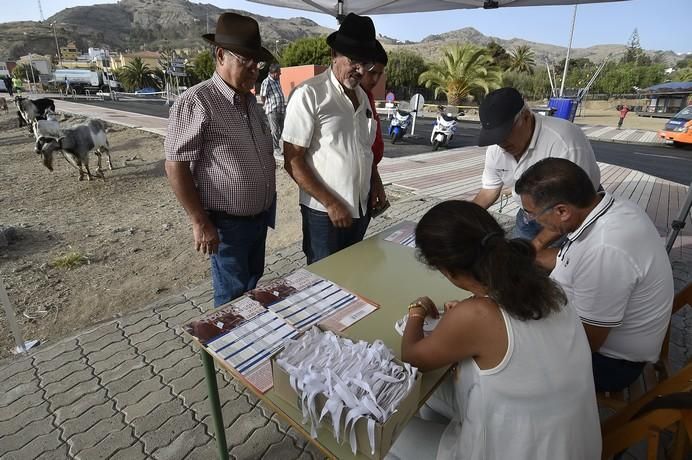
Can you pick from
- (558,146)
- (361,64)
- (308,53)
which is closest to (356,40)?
(361,64)

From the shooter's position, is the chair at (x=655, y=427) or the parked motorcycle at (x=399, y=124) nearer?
the chair at (x=655, y=427)

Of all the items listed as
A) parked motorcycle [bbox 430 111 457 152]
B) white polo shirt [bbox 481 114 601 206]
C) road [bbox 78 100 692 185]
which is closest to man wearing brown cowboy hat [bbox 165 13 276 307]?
white polo shirt [bbox 481 114 601 206]

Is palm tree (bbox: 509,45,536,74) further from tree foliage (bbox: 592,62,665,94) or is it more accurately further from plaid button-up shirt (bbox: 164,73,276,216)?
plaid button-up shirt (bbox: 164,73,276,216)

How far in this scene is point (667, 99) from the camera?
24719mm

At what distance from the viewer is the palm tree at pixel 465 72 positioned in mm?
21562

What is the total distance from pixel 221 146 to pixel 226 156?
51mm

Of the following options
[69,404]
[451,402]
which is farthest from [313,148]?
[69,404]

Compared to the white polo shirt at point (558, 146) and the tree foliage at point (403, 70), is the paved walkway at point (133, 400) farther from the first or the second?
the tree foliage at point (403, 70)

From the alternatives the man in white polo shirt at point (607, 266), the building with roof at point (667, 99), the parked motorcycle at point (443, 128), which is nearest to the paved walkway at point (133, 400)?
the man in white polo shirt at point (607, 266)

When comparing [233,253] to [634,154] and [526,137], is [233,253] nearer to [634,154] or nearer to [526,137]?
[526,137]

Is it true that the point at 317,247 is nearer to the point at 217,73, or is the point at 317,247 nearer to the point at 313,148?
the point at 313,148

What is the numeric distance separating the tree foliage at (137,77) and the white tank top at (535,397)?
54261 millimetres

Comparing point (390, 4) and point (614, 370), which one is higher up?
point (390, 4)

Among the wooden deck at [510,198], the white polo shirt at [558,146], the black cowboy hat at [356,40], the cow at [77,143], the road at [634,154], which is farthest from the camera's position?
the road at [634,154]
